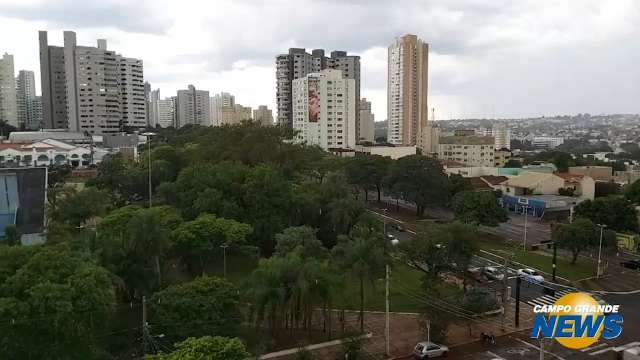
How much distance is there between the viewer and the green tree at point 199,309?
13734 mm

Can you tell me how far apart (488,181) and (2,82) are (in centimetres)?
9065

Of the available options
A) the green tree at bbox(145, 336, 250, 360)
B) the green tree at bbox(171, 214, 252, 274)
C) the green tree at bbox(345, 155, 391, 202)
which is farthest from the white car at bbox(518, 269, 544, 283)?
the green tree at bbox(345, 155, 391, 202)

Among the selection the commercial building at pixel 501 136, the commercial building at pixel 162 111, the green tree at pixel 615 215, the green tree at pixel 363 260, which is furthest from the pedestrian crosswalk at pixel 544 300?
the commercial building at pixel 162 111

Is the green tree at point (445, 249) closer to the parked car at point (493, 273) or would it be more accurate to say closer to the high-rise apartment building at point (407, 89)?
the parked car at point (493, 273)

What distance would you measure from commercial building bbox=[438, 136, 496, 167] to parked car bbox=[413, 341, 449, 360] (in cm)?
5462

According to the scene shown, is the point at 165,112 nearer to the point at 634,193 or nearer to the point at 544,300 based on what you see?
the point at 634,193

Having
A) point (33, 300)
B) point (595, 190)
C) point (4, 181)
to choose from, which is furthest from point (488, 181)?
point (33, 300)

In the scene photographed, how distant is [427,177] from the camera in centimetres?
3631

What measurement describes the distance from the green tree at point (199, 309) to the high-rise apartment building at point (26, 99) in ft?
334

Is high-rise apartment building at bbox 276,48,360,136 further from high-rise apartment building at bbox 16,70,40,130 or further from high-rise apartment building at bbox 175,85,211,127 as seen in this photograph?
high-rise apartment building at bbox 16,70,40,130

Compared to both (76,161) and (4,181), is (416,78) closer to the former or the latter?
(76,161)

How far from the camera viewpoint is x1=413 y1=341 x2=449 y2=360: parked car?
1556cm

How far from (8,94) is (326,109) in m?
67.8

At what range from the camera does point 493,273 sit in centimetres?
2366
